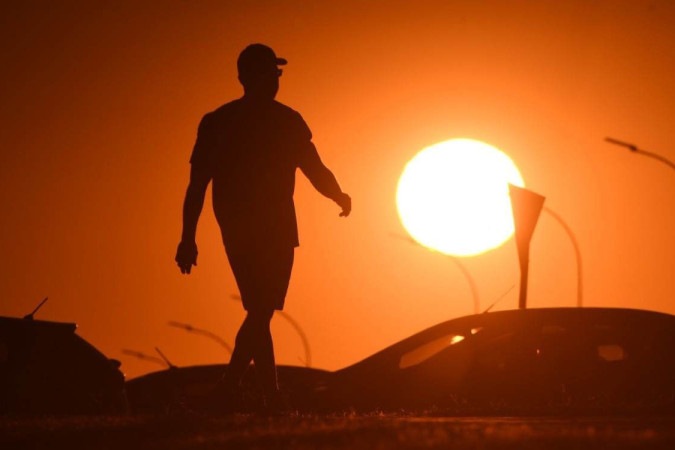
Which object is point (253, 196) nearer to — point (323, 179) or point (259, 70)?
point (323, 179)

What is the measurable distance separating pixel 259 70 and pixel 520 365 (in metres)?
3.78

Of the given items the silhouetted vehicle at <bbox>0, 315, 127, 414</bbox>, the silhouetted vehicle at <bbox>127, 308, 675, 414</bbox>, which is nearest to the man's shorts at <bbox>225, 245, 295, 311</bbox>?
the silhouetted vehicle at <bbox>127, 308, 675, 414</bbox>

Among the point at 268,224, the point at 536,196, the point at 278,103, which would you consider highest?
the point at 536,196

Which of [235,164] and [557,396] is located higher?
[235,164]

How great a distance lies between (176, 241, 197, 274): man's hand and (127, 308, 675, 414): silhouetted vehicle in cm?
154

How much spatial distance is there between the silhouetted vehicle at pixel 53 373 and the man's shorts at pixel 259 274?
9.68ft

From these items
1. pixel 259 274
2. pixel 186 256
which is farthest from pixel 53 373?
pixel 259 274

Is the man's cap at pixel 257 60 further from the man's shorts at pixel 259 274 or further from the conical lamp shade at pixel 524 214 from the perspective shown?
the conical lamp shade at pixel 524 214

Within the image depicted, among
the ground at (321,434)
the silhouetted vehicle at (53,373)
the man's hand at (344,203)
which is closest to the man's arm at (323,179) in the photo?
the man's hand at (344,203)

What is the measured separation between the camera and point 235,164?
12219 mm

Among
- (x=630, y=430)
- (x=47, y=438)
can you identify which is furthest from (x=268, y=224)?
(x=630, y=430)

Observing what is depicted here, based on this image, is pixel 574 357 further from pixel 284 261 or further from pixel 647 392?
pixel 284 261

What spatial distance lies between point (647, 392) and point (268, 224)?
394 cm

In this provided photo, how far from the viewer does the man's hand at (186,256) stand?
12.3 m
